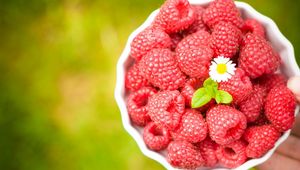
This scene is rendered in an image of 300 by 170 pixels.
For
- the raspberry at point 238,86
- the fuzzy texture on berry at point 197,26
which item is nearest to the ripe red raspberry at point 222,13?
the fuzzy texture on berry at point 197,26

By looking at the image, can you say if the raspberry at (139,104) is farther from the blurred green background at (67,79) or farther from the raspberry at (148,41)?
the blurred green background at (67,79)

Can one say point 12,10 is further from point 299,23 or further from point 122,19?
point 299,23

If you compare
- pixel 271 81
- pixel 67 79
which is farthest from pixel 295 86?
pixel 67 79

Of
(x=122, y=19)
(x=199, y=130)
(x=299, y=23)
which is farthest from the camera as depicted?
(x=122, y=19)

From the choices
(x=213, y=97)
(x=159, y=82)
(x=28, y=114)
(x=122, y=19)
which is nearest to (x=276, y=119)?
(x=213, y=97)

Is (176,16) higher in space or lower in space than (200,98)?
higher

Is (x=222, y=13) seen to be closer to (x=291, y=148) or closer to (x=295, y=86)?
(x=295, y=86)
